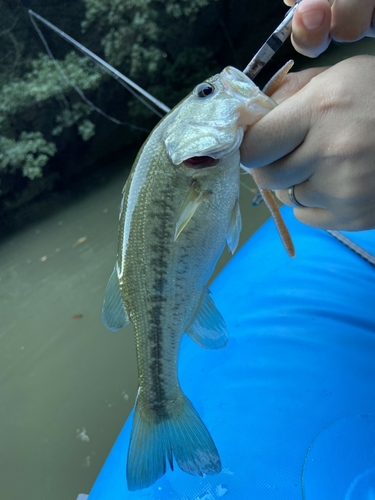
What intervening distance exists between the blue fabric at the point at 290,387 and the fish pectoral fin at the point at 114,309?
1.50ft

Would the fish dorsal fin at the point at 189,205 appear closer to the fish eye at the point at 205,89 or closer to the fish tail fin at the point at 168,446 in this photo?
the fish eye at the point at 205,89

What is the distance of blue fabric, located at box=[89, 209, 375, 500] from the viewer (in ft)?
2.77

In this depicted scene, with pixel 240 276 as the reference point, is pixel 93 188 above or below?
below

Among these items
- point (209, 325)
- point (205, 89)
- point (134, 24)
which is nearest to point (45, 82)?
point (134, 24)

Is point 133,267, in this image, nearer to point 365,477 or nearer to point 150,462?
point 150,462

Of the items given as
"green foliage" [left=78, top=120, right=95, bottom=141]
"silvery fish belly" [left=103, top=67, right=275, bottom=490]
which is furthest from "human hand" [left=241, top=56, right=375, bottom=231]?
"green foliage" [left=78, top=120, right=95, bottom=141]

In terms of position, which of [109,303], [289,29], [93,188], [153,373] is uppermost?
[289,29]

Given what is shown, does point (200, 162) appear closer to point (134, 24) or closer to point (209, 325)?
point (209, 325)

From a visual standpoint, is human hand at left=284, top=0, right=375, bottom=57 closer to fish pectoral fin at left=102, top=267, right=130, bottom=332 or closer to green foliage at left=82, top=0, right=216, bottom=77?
fish pectoral fin at left=102, top=267, right=130, bottom=332

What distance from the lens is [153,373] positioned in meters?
0.78

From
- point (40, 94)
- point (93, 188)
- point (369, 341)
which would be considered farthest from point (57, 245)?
point (369, 341)

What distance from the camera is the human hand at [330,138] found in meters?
0.59

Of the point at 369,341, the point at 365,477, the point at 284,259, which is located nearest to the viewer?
the point at 365,477

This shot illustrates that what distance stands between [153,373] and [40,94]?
409 centimetres
